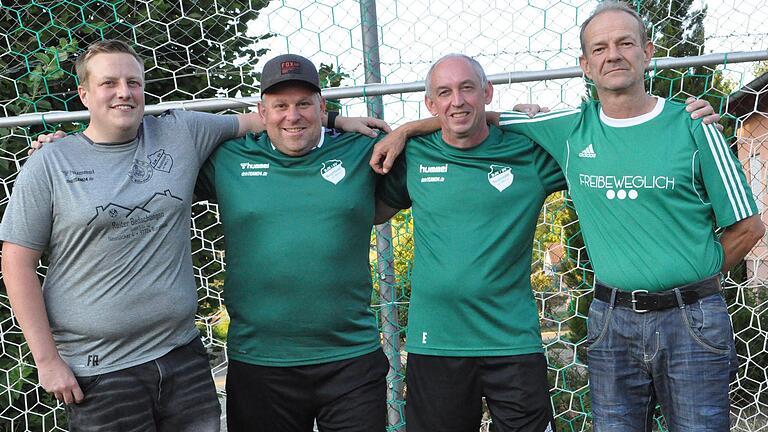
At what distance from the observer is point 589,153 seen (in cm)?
262

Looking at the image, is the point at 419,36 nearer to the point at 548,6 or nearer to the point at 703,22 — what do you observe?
the point at 548,6

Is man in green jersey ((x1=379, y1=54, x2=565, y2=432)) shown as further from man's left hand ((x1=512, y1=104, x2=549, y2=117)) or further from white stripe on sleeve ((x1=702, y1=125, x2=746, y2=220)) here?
white stripe on sleeve ((x1=702, y1=125, x2=746, y2=220))

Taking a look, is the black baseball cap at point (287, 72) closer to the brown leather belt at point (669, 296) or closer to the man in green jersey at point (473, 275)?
the man in green jersey at point (473, 275)

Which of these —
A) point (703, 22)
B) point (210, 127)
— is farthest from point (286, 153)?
point (703, 22)

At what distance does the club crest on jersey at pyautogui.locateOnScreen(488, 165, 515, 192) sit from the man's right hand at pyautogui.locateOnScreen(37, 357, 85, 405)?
1629 millimetres

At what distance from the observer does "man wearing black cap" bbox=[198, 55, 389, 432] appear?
9.01ft

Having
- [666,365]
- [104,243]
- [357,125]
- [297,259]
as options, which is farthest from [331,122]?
[666,365]

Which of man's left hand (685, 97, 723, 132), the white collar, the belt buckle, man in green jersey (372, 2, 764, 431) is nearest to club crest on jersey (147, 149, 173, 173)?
man in green jersey (372, 2, 764, 431)

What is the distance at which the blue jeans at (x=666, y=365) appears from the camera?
246cm

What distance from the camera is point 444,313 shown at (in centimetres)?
271

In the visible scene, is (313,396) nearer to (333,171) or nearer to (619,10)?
(333,171)

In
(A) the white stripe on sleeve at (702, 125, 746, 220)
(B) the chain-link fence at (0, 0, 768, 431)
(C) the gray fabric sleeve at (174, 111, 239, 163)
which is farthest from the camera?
(B) the chain-link fence at (0, 0, 768, 431)

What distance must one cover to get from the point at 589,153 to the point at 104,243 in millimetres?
1727

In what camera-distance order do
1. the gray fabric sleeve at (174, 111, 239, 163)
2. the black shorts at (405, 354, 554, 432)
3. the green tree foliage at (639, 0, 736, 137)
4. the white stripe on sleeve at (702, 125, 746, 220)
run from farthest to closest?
the green tree foliage at (639, 0, 736, 137) < the gray fabric sleeve at (174, 111, 239, 163) < the black shorts at (405, 354, 554, 432) < the white stripe on sleeve at (702, 125, 746, 220)
